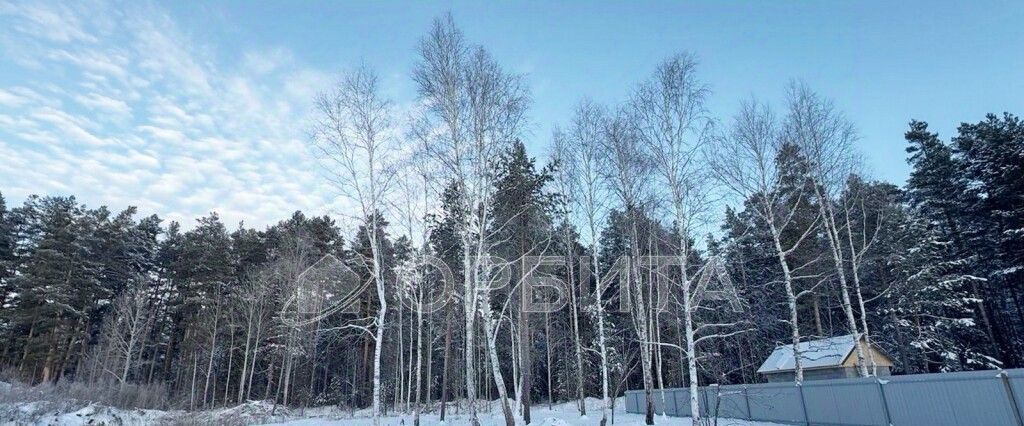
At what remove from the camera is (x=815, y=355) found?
2080cm

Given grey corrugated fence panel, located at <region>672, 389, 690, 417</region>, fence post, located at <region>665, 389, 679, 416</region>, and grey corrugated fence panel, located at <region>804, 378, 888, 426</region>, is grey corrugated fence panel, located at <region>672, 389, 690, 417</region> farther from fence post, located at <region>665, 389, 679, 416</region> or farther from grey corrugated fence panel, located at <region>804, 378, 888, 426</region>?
grey corrugated fence panel, located at <region>804, 378, 888, 426</region>

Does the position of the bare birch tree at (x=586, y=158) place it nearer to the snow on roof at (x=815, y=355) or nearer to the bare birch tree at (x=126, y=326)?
the snow on roof at (x=815, y=355)

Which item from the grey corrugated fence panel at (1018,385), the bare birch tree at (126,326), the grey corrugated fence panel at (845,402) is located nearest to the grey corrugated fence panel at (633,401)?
the grey corrugated fence panel at (845,402)

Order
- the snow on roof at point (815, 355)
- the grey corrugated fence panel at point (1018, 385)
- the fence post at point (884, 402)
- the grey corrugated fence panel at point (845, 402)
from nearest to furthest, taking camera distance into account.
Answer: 1. the grey corrugated fence panel at point (1018, 385)
2. the fence post at point (884, 402)
3. the grey corrugated fence panel at point (845, 402)
4. the snow on roof at point (815, 355)

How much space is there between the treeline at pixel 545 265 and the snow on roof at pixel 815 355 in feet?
2.78

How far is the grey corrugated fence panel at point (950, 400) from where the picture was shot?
26.4 ft

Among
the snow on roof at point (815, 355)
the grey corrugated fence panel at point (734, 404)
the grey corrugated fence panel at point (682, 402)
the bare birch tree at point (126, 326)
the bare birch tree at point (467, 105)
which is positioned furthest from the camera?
the bare birch tree at point (126, 326)

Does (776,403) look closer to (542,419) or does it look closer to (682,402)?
(682,402)

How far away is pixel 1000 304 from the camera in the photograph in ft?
85.0

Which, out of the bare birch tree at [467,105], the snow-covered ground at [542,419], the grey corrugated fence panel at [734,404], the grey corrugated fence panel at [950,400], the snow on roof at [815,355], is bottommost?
the snow-covered ground at [542,419]

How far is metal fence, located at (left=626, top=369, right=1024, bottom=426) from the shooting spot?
800cm

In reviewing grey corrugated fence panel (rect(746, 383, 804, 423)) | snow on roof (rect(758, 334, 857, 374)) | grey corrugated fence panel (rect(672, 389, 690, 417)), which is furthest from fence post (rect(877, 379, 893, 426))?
grey corrugated fence panel (rect(672, 389, 690, 417))

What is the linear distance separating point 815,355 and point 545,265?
12166 millimetres

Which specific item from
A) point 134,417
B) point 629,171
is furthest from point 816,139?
point 134,417
